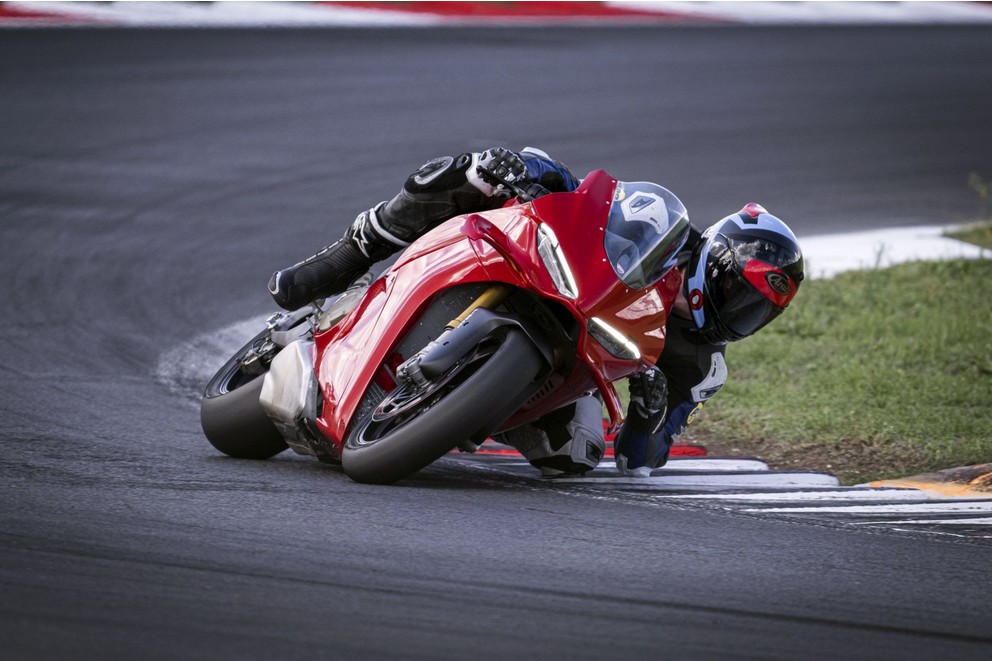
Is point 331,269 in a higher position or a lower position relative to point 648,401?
higher

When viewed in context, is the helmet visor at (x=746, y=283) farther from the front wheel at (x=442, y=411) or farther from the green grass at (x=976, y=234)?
the green grass at (x=976, y=234)

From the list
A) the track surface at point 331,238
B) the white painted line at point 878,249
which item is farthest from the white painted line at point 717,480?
the white painted line at point 878,249

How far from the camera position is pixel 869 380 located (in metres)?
7.04

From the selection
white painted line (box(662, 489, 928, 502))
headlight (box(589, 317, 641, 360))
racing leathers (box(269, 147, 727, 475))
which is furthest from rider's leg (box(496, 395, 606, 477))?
headlight (box(589, 317, 641, 360))

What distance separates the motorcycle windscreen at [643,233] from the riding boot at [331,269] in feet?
3.36

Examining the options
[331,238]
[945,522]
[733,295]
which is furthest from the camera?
[331,238]

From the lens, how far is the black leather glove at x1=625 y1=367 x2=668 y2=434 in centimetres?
513

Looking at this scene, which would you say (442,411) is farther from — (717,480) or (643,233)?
(717,480)

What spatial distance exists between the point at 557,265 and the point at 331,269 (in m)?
1.24

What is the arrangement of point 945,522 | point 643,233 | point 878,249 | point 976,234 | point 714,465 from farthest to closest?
point 976,234
point 878,249
point 714,465
point 945,522
point 643,233

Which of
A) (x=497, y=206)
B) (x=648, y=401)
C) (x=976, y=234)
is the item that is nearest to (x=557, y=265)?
(x=497, y=206)

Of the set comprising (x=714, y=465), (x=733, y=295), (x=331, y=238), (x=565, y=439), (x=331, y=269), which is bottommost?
(x=714, y=465)

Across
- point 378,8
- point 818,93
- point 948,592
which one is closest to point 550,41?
point 378,8

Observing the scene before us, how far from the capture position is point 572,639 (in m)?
3.20
